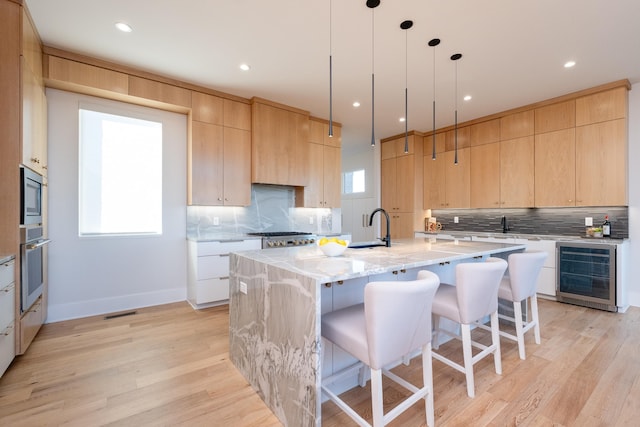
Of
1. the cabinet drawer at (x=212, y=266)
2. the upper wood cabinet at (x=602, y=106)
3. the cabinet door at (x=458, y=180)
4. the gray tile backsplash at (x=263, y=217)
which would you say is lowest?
the cabinet drawer at (x=212, y=266)

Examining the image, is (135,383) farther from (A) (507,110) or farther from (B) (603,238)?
(A) (507,110)

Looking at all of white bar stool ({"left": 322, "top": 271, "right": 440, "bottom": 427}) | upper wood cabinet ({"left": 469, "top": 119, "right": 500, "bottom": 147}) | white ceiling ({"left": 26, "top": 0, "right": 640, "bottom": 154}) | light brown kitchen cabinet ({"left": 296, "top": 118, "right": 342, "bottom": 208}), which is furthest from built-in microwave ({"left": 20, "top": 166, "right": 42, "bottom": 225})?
upper wood cabinet ({"left": 469, "top": 119, "right": 500, "bottom": 147})

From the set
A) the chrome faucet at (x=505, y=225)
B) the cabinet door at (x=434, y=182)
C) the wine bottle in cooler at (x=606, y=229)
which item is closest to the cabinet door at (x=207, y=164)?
the cabinet door at (x=434, y=182)

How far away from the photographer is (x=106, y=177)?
3.52 metres

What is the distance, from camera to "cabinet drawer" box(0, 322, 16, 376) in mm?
1975

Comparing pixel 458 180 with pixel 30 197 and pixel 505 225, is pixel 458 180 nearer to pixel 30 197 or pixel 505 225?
pixel 505 225

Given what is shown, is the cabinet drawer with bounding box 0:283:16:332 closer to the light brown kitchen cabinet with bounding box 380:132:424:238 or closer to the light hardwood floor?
the light hardwood floor

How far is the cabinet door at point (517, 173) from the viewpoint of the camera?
14.5ft

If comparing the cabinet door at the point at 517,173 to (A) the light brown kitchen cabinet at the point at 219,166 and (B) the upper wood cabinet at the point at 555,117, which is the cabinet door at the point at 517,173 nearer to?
(B) the upper wood cabinet at the point at 555,117

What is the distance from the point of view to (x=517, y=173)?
455 cm

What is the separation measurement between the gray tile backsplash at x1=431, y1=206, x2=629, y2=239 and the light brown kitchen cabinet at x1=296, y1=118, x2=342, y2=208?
96.8 inches

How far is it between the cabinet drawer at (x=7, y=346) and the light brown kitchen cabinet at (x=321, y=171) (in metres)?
3.54

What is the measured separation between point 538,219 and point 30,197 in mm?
6319

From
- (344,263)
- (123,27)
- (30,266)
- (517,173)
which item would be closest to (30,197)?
(30,266)
